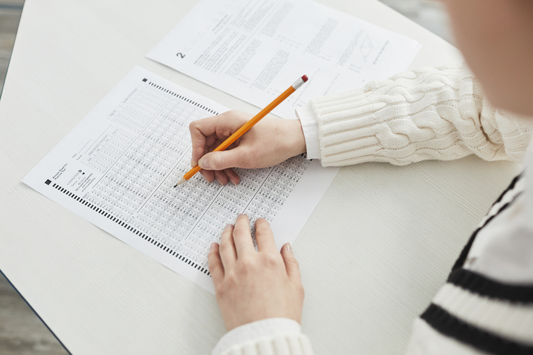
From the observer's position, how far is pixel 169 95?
0.69 metres

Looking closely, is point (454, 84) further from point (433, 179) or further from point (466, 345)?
point (466, 345)

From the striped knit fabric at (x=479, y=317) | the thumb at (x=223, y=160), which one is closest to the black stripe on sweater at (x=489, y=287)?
the striped knit fabric at (x=479, y=317)

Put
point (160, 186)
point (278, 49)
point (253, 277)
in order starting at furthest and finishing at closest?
1. point (278, 49)
2. point (160, 186)
3. point (253, 277)

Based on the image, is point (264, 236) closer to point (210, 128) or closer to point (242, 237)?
point (242, 237)

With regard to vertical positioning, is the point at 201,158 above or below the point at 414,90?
below

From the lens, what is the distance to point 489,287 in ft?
1.21

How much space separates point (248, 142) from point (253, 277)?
227 millimetres

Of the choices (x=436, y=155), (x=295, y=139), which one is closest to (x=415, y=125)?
(x=436, y=155)

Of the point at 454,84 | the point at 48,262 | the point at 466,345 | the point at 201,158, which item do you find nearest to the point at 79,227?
the point at 48,262

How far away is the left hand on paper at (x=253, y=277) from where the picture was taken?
18.3 inches

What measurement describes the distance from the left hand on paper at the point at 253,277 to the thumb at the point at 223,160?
92mm

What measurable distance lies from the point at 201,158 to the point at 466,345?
43 centimetres

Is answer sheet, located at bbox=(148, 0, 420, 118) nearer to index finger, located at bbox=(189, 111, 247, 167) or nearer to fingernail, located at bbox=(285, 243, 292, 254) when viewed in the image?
index finger, located at bbox=(189, 111, 247, 167)

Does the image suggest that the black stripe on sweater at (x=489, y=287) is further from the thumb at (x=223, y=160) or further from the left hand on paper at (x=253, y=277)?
the thumb at (x=223, y=160)
